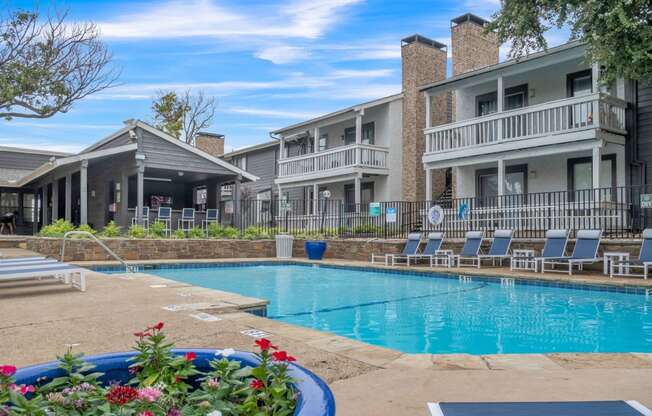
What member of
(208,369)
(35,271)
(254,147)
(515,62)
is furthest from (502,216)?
(254,147)

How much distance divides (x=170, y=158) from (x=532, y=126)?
12.3 metres

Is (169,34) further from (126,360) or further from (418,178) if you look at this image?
(126,360)

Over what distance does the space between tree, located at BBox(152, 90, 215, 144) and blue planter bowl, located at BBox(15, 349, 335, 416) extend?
32630mm

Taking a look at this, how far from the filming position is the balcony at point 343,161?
63.6 feet

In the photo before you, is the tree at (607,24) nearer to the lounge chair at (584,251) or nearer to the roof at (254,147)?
the lounge chair at (584,251)

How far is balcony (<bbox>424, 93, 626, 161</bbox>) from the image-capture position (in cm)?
1298

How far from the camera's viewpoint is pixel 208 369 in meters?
2.44

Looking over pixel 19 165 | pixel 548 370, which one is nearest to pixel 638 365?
pixel 548 370

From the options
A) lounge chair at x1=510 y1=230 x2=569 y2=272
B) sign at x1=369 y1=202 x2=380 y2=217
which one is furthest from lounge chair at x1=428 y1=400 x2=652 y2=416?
sign at x1=369 y1=202 x2=380 y2=217

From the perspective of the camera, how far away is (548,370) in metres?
3.28

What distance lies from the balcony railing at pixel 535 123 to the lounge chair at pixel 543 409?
1179 cm

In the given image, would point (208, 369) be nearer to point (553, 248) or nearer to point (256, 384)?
point (256, 384)

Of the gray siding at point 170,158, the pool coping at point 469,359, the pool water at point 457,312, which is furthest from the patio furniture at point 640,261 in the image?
the gray siding at point 170,158

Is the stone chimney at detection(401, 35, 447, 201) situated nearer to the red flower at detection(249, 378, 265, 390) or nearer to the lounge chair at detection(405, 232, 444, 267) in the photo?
the lounge chair at detection(405, 232, 444, 267)
